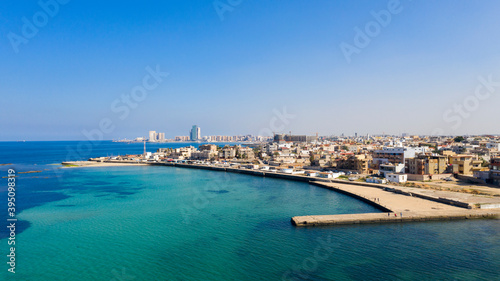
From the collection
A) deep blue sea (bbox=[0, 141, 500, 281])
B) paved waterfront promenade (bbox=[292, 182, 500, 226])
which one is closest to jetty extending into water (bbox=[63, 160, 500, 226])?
paved waterfront promenade (bbox=[292, 182, 500, 226])

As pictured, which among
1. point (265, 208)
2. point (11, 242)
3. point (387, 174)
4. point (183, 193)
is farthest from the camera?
point (387, 174)

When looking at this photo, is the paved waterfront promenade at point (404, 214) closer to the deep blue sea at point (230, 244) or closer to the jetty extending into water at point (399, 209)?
the jetty extending into water at point (399, 209)

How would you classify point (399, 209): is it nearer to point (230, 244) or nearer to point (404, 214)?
point (404, 214)

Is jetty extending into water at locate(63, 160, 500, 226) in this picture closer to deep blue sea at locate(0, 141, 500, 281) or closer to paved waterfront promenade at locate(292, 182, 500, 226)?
paved waterfront promenade at locate(292, 182, 500, 226)

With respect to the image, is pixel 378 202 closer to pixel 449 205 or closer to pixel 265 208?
pixel 449 205

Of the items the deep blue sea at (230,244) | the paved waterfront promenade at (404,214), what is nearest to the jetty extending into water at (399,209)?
the paved waterfront promenade at (404,214)

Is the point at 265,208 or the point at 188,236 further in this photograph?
the point at 265,208

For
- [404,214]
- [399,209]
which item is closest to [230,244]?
[404,214]

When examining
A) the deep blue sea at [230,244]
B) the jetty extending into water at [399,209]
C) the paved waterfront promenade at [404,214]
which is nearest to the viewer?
the deep blue sea at [230,244]

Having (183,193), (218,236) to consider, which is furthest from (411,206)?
(183,193)
